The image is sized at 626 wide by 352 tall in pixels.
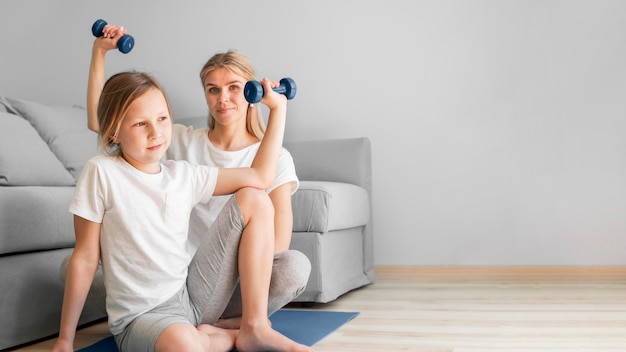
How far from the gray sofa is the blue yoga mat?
0.51ft

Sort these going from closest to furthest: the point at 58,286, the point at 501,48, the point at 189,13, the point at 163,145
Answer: the point at 163,145
the point at 58,286
the point at 501,48
the point at 189,13

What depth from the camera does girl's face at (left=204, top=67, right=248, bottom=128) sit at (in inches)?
75.9

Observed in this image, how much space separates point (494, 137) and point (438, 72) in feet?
1.23

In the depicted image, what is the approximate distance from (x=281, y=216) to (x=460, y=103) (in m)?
1.52

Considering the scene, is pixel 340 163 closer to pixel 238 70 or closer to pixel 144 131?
pixel 238 70

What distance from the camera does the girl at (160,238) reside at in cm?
152

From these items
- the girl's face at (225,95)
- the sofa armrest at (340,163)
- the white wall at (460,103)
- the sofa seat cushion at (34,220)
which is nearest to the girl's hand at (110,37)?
the girl's face at (225,95)

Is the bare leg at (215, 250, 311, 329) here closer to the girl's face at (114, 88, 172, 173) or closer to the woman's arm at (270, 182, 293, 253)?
the woman's arm at (270, 182, 293, 253)

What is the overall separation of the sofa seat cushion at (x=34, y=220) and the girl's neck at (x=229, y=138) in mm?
453

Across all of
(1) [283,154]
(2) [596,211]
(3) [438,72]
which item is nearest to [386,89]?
(3) [438,72]

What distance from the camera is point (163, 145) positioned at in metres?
1.59

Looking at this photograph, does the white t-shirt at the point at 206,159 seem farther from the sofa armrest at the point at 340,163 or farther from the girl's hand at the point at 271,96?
the sofa armrest at the point at 340,163

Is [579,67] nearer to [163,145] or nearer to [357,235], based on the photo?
[357,235]

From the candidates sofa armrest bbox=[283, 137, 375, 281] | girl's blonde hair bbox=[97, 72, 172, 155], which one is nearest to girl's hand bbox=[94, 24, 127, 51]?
girl's blonde hair bbox=[97, 72, 172, 155]
